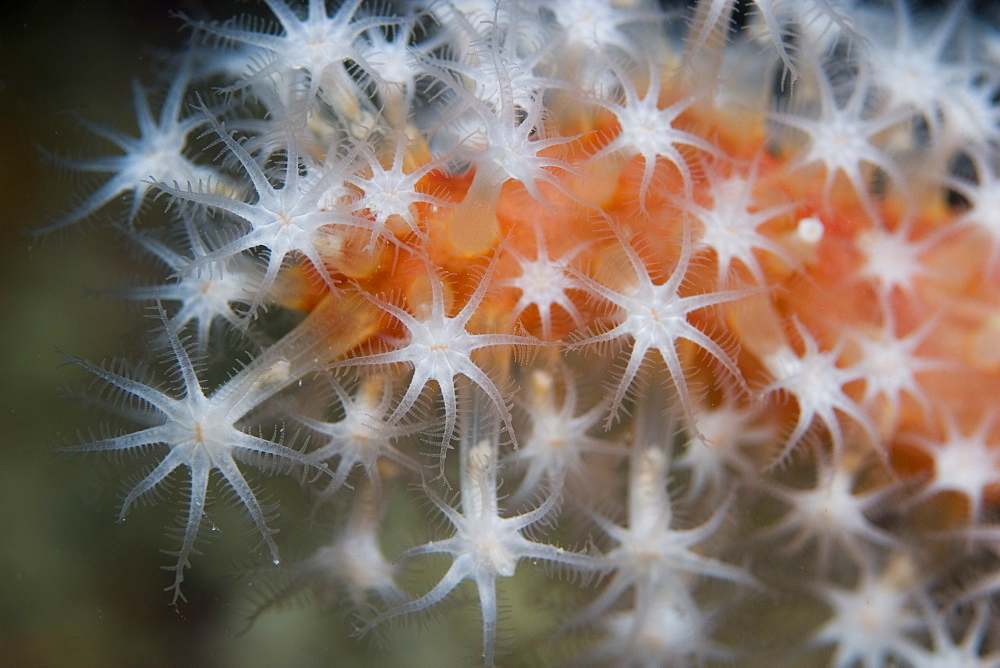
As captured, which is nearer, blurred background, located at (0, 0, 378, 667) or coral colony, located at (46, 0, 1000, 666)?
coral colony, located at (46, 0, 1000, 666)

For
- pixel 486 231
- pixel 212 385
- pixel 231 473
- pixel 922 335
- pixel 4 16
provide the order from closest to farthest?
1. pixel 231 473
2. pixel 486 231
3. pixel 212 385
4. pixel 922 335
5. pixel 4 16

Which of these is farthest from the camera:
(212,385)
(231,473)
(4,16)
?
(4,16)

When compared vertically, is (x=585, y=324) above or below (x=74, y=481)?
above

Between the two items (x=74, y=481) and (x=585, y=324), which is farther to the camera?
(x=74, y=481)

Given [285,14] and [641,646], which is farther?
[641,646]

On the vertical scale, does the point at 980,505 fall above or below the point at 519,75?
below

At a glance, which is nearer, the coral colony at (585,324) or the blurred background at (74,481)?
the coral colony at (585,324)

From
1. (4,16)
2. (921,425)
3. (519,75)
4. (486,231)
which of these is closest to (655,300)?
(486,231)

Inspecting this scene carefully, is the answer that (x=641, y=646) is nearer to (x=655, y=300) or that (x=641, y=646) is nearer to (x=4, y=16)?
(x=655, y=300)
